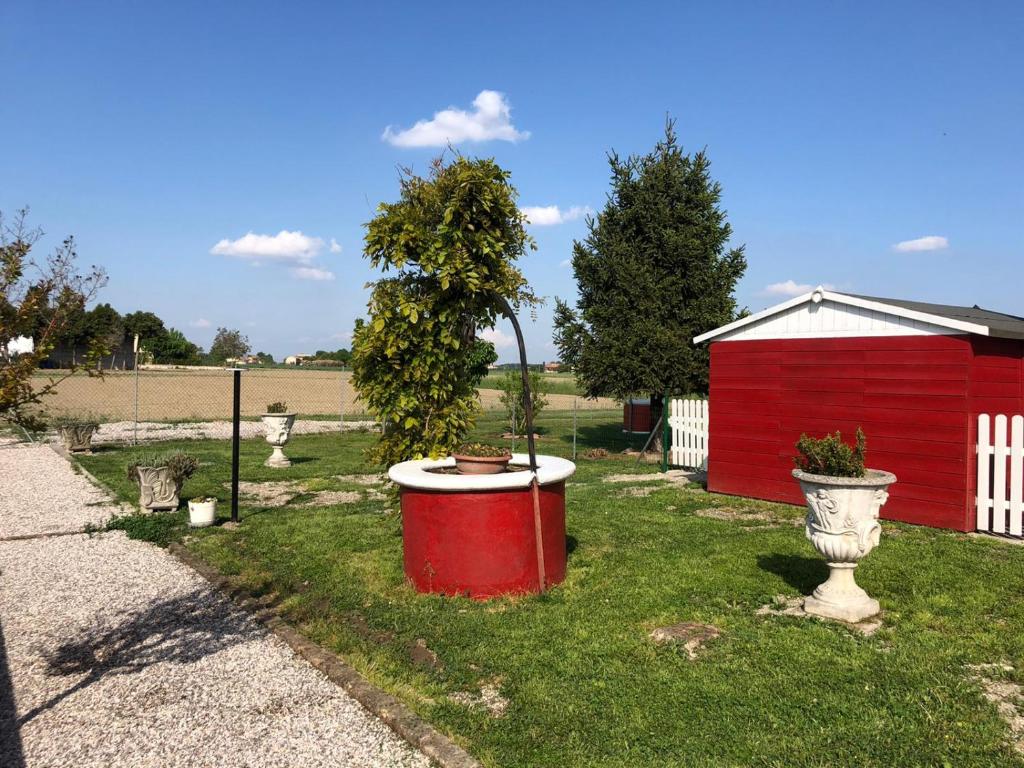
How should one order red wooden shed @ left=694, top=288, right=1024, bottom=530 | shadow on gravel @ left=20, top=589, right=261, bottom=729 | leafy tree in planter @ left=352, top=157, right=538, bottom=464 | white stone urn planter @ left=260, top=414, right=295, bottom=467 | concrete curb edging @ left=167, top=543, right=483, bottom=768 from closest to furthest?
concrete curb edging @ left=167, top=543, right=483, bottom=768 < shadow on gravel @ left=20, top=589, right=261, bottom=729 < leafy tree in planter @ left=352, top=157, right=538, bottom=464 < red wooden shed @ left=694, top=288, right=1024, bottom=530 < white stone urn planter @ left=260, top=414, right=295, bottom=467

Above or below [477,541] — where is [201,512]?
below

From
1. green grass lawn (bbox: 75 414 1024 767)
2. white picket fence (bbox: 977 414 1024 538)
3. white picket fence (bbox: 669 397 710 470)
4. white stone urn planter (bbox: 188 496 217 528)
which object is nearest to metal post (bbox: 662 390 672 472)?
white picket fence (bbox: 669 397 710 470)

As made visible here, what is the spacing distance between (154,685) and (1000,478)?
920 centimetres

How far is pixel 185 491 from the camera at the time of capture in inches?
443

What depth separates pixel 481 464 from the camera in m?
6.11

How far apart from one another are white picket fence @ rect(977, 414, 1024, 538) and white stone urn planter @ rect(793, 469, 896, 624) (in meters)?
3.91

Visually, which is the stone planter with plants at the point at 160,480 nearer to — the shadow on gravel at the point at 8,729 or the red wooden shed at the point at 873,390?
the shadow on gravel at the point at 8,729

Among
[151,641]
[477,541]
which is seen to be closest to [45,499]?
[151,641]

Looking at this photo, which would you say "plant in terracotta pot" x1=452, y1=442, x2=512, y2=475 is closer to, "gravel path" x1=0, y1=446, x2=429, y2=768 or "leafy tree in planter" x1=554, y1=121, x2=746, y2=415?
"gravel path" x1=0, y1=446, x2=429, y2=768

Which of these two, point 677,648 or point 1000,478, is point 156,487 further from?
point 1000,478

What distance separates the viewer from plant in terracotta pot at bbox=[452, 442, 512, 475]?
612cm

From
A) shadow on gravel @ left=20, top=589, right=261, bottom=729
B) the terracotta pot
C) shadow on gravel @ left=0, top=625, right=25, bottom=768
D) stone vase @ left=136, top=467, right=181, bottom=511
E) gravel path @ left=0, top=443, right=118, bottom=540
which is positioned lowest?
gravel path @ left=0, top=443, right=118, bottom=540

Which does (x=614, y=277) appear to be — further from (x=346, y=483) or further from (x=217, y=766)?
(x=217, y=766)

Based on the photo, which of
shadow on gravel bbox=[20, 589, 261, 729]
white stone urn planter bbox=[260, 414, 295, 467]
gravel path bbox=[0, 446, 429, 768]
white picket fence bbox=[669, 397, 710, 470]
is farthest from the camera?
white stone urn planter bbox=[260, 414, 295, 467]
